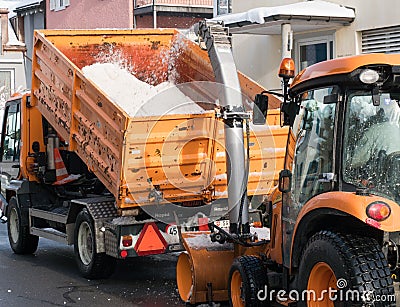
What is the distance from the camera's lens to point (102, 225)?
394 inches

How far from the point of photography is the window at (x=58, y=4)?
3594cm

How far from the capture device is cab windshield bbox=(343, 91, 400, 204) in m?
5.93

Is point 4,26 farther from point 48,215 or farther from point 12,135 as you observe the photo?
point 48,215

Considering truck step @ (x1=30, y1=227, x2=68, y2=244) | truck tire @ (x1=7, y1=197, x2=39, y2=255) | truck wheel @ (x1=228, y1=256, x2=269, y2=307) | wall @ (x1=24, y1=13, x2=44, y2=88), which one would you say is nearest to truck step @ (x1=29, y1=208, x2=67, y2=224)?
truck step @ (x1=30, y1=227, x2=68, y2=244)

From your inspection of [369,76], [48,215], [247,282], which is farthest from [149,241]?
[369,76]

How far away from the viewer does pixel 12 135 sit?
13.2m

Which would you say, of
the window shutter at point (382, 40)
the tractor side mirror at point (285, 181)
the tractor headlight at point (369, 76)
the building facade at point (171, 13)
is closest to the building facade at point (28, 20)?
the building facade at point (171, 13)

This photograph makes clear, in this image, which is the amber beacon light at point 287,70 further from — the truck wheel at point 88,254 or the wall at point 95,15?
the wall at point 95,15

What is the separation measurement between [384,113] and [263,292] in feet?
6.34

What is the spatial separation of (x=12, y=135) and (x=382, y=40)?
7.33 meters

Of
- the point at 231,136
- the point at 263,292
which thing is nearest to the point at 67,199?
the point at 231,136

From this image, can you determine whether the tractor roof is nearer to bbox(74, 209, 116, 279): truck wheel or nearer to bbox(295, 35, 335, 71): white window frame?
bbox(74, 209, 116, 279): truck wheel

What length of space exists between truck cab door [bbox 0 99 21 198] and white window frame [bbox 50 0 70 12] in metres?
22.9

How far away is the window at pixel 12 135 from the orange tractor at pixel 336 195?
6.39 metres
